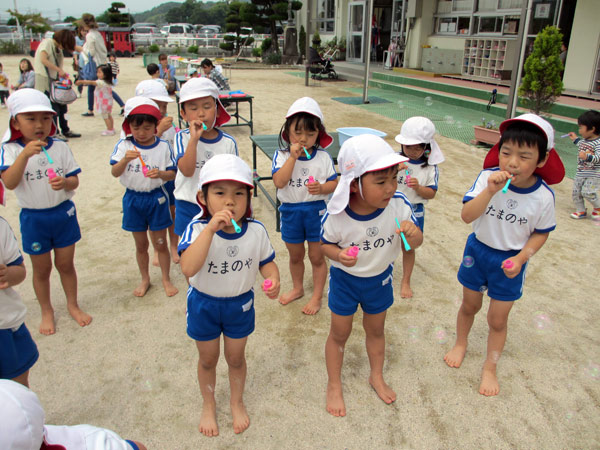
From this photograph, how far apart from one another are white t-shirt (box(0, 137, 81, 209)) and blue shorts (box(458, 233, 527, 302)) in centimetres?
267

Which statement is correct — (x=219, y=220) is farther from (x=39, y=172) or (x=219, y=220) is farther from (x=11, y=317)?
(x=39, y=172)

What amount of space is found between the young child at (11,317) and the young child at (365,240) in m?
1.45

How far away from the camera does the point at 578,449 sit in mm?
2141

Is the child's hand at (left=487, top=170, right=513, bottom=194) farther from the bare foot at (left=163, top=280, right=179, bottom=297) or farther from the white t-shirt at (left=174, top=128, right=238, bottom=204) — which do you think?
the bare foot at (left=163, top=280, right=179, bottom=297)

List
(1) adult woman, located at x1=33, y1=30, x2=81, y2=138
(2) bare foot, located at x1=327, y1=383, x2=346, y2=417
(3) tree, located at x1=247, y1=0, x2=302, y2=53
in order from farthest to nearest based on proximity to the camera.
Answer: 1. (3) tree, located at x1=247, y1=0, x2=302, y2=53
2. (1) adult woman, located at x1=33, y1=30, x2=81, y2=138
3. (2) bare foot, located at x1=327, y1=383, x2=346, y2=417

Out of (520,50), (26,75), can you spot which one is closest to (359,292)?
(520,50)

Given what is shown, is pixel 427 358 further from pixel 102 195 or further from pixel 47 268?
pixel 102 195

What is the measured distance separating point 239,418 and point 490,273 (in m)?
1.62

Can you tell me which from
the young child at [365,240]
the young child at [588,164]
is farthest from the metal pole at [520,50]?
the young child at [365,240]

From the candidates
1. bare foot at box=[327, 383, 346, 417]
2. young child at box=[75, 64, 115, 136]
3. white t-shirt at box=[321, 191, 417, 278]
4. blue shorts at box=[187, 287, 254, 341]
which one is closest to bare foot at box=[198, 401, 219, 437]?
blue shorts at box=[187, 287, 254, 341]

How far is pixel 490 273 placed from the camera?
2436 millimetres

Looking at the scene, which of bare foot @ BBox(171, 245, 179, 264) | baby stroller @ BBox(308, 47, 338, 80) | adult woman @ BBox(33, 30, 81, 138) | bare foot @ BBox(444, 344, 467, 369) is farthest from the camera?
baby stroller @ BBox(308, 47, 338, 80)

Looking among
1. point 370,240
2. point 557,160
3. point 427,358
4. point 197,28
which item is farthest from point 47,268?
point 197,28

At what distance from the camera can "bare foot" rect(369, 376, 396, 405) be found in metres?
2.45
